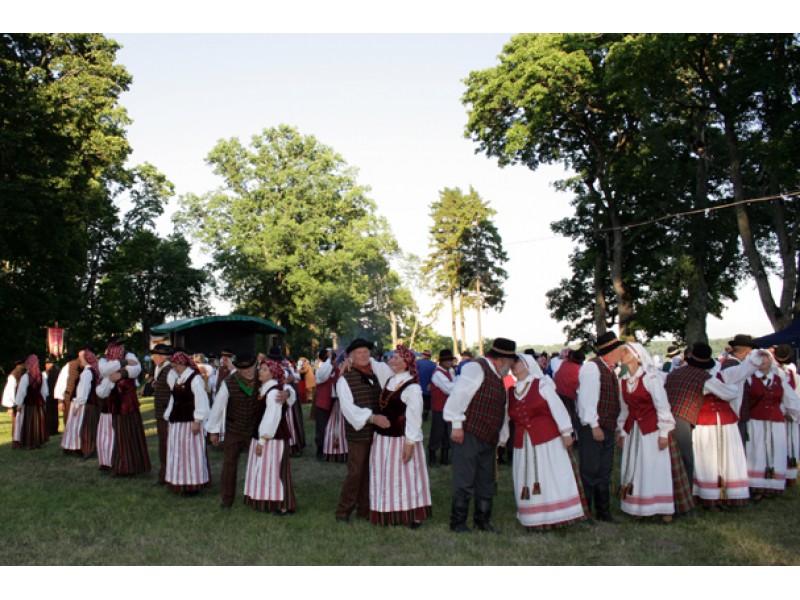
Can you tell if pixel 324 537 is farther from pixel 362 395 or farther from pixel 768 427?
pixel 768 427

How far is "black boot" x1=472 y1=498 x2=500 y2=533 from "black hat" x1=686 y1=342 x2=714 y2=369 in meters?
2.68

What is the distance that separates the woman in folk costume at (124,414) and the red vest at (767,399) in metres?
7.99

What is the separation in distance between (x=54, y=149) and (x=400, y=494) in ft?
64.5

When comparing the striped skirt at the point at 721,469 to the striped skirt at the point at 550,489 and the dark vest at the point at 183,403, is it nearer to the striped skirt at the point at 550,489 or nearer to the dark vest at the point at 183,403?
the striped skirt at the point at 550,489

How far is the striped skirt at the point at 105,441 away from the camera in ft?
32.5

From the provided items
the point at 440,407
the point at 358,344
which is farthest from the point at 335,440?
the point at 358,344

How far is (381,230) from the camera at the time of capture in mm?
43531

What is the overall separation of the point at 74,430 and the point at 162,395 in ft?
12.3

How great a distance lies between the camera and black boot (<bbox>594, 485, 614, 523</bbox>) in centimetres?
671

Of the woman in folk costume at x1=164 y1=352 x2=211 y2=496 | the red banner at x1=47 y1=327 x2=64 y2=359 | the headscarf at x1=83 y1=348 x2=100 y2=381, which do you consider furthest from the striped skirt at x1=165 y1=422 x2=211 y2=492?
the red banner at x1=47 y1=327 x2=64 y2=359

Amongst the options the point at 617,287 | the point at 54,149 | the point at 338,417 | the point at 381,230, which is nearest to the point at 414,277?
the point at 381,230

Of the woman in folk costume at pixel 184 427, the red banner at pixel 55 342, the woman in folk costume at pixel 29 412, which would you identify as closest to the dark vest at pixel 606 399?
→ the woman in folk costume at pixel 184 427

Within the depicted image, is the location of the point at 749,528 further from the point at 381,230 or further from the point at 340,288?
the point at 381,230

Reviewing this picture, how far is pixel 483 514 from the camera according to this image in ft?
21.0
